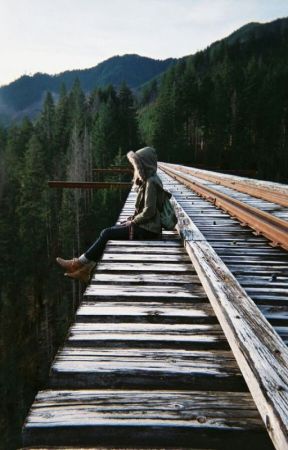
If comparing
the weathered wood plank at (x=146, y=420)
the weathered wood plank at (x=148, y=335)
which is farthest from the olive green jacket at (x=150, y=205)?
the weathered wood plank at (x=146, y=420)

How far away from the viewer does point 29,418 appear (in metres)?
1.69

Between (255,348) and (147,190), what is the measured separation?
120 inches

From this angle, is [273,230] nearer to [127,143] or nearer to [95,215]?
[95,215]

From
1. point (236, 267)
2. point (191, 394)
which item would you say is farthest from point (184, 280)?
point (191, 394)

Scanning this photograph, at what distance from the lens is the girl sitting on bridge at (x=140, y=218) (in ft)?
15.9

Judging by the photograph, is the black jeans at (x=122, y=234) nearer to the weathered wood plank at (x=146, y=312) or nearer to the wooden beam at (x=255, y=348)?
the wooden beam at (x=255, y=348)

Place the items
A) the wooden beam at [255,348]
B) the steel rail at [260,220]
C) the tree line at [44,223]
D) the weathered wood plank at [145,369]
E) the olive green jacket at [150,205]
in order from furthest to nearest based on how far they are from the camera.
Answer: the tree line at [44,223]
the steel rail at [260,220]
the olive green jacket at [150,205]
the weathered wood plank at [145,369]
the wooden beam at [255,348]

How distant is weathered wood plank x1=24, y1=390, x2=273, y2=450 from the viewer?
161 centimetres

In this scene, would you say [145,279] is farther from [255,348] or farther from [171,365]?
[255,348]

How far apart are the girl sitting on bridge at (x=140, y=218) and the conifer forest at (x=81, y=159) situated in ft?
110

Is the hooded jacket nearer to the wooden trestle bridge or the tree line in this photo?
the wooden trestle bridge

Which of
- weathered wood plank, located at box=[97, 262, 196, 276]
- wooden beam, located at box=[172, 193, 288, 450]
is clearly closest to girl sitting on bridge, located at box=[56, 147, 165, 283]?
weathered wood plank, located at box=[97, 262, 196, 276]

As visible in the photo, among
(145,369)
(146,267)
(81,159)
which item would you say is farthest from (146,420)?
(81,159)

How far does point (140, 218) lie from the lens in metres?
4.95
